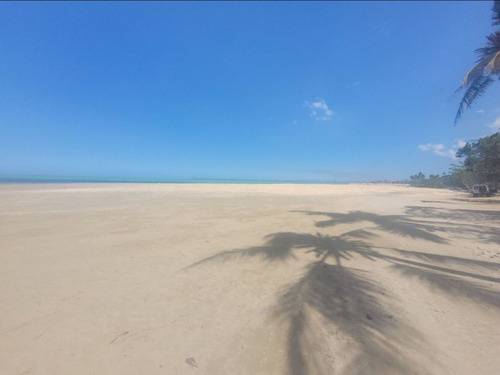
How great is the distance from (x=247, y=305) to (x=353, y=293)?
6.79 ft

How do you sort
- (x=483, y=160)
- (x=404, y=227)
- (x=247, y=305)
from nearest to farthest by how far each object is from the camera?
(x=247, y=305) < (x=404, y=227) < (x=483, y=160)

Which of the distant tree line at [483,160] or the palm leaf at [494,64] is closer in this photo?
the palm leaf at [494,64]

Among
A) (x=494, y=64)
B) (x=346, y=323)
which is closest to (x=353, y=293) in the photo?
(x=346, y=323)

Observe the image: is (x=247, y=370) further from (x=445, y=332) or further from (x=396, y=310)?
(x=445, y=332)

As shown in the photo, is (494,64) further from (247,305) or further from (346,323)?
(247,305)

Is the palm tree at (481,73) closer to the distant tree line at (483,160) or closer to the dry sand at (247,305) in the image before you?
the dry sand at (247,305)

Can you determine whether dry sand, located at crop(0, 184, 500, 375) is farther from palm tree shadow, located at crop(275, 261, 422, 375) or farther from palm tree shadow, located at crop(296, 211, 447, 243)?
palm tree shadow, located at crop(296, 211, 447, 243)

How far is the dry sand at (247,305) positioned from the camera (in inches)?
103

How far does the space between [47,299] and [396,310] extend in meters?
6.18

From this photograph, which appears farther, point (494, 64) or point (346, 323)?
point (494, 64)

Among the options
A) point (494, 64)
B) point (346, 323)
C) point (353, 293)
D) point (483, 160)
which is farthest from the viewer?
point (483, 160)

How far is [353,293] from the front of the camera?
4.05 m

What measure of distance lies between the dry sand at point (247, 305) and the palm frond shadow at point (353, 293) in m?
0.02

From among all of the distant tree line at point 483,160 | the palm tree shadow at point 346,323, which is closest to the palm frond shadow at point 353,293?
the palm tree shadow at point 346,323
